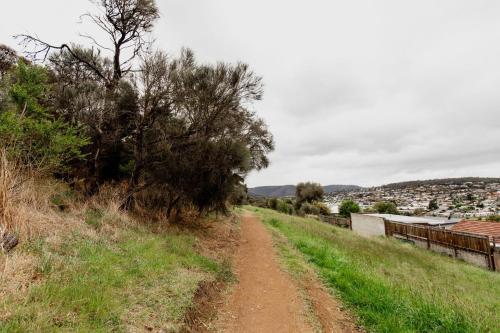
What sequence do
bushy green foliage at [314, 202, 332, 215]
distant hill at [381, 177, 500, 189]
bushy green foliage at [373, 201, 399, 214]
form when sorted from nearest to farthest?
bushy green foliage at [314, 202, 332, 215] < bushy green foliage at [373, 201, 399, 214] < distant hill at [381, 177, 500, 189]

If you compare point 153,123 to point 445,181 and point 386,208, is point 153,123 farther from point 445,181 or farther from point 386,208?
point 445,181

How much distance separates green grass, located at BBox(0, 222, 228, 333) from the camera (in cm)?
323

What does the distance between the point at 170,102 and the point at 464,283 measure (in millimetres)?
13755

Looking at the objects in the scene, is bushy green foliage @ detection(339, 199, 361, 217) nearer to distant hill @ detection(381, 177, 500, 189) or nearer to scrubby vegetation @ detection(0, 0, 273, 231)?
scrubby vegetation @ detection(0, 0, 273, 231)

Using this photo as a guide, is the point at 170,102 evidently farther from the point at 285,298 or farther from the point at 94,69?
the point at 285,298

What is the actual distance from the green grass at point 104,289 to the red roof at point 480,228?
3089 cm

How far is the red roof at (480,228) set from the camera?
27447 mm

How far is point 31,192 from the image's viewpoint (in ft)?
20.6

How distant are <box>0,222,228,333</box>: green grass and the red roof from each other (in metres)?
30.9

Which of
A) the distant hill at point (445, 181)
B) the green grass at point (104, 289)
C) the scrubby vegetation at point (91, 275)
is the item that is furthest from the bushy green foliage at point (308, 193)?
the distant hill at point (445, 181)

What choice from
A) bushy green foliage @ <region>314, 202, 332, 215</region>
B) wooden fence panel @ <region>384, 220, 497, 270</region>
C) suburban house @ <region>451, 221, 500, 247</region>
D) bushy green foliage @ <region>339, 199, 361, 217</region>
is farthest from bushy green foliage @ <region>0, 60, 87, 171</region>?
bushy green foliage @ <region>339, 199, 361, 217</region>

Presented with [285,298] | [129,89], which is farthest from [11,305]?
[129,89]

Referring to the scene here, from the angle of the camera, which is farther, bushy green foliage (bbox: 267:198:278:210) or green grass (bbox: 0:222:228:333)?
bushy green foliage (bbox: 267:198:278:210)

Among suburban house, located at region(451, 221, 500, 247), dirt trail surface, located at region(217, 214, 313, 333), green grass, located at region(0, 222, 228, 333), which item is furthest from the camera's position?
suburban house, located at region(451, 221, 500, 247)
